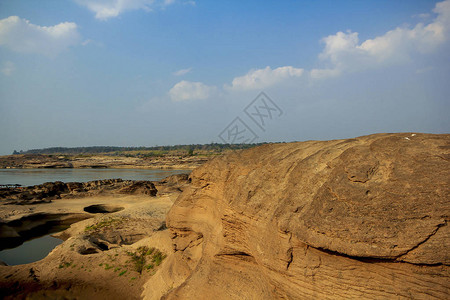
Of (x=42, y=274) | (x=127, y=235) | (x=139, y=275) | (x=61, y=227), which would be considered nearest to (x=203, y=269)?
(x=139, y=275)

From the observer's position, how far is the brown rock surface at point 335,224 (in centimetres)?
422

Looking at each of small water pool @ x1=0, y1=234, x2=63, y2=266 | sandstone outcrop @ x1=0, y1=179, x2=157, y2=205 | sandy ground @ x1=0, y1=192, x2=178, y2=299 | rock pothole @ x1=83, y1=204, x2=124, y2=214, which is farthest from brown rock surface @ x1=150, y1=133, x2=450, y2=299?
sandstone outcrop @ x1=0, y1=179, x2=157, y2=205

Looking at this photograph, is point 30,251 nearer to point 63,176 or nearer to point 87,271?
point 87,271

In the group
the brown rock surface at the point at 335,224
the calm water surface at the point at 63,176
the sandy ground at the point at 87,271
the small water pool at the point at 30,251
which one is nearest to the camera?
the brown rock surface at the point at 335,224

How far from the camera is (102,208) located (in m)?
25.5

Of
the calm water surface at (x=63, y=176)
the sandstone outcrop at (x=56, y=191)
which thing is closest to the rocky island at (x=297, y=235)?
the sandstone outcrop at (x=56, y=191)

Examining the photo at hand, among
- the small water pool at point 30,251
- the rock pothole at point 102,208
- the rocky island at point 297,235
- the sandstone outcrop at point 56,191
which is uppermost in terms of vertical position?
the rocky island at point 297,235

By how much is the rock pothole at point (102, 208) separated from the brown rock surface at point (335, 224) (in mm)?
19361

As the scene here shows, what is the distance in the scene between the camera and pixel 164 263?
11.0m

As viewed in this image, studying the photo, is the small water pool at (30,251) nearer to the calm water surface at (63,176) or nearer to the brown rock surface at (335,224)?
the brown rock surface at (335,224)

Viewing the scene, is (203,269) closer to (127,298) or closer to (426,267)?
(127,298)

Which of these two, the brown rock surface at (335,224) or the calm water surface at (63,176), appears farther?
the calm water surface at (63,176)

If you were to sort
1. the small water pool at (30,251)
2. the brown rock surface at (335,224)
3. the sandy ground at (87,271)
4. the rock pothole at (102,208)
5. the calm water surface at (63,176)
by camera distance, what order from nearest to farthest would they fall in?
the brown rock surface at (335,224)
the sandy ground at (87,271)
the small water pool at (30,251)
the rock pothole at (102,208)
the calm water surface at (63,176)

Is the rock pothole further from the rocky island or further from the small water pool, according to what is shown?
the rocky island
